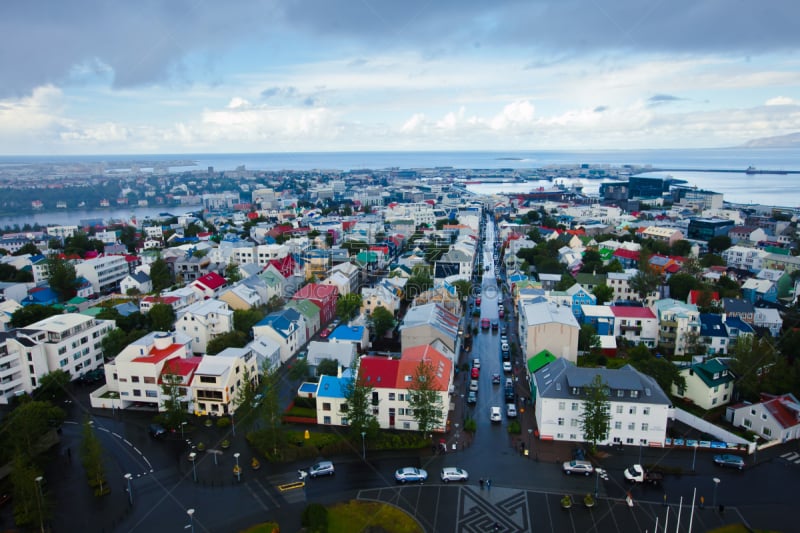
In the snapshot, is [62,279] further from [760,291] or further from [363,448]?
[760,291]

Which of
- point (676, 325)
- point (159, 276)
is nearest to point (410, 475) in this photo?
point (676, 325)

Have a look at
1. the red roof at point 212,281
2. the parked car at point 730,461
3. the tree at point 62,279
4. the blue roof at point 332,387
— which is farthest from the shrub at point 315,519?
the tree at point 62,279

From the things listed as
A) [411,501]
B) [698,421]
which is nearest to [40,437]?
[411,501]

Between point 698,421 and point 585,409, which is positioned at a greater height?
point 585,409

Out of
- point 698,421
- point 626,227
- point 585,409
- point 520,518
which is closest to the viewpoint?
point 520,518

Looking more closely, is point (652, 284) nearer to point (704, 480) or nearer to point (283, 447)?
point (704, 480)

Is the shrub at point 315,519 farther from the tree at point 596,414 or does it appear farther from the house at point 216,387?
the tree at point 596,414

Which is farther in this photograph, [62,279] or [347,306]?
[62,279]
